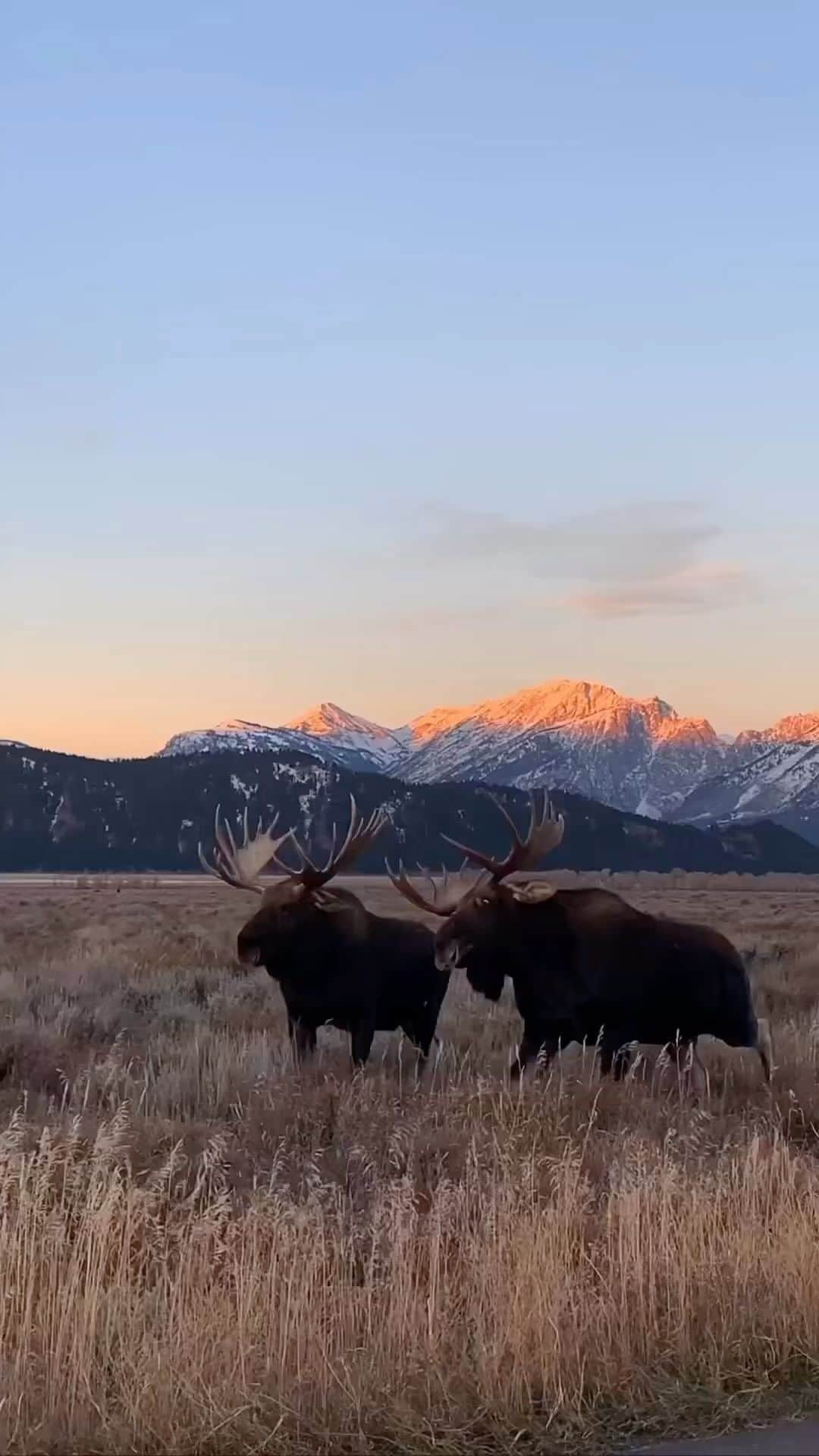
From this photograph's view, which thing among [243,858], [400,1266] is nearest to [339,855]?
[243,858]

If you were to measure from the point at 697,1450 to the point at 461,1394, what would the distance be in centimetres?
73

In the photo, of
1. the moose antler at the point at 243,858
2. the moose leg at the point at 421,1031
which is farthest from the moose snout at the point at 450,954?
the moose antler at the point at 243,858

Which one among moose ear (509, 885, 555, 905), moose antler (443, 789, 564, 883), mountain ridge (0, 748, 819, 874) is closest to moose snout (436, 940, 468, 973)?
moose ear (509, 885, 555, 905)

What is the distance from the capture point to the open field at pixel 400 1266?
4605mm

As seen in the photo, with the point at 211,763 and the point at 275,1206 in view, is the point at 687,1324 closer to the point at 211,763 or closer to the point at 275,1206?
the point at 275,1206

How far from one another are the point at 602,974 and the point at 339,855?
242 centimetres

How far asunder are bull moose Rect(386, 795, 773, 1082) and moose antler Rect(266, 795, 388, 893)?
1.17 meters

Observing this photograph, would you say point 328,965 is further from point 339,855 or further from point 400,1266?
point 400,1266

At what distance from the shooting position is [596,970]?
10.5 m

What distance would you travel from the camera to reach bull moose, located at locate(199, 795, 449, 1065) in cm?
1120

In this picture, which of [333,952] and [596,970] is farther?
[333,952]

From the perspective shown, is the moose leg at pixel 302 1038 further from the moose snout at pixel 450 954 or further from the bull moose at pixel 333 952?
the moose snout at pixel 450 954

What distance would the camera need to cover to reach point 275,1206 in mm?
5992

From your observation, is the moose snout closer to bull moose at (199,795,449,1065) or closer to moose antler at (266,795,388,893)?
bull moose at (199,795,449,1065)
